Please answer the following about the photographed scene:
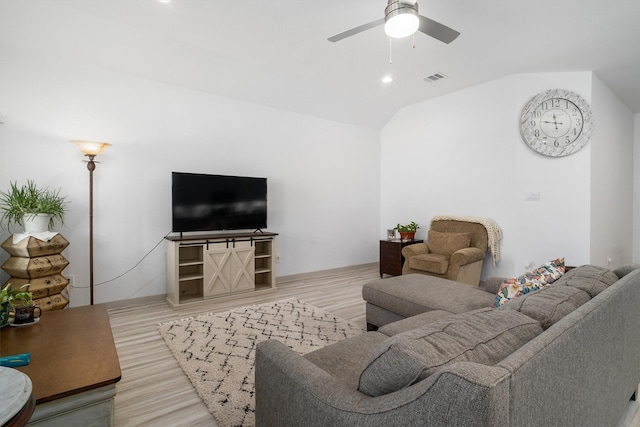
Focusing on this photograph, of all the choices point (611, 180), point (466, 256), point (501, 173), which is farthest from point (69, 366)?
point (611, 180)

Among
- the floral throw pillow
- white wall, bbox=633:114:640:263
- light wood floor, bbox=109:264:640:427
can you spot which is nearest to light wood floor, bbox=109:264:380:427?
light wood floor, bbox=109:264:640:427

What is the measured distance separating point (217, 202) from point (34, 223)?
180 cm

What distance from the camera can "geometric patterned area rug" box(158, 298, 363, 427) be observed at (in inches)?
77.8

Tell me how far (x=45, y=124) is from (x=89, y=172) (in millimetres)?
610

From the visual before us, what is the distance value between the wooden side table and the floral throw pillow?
2912mm

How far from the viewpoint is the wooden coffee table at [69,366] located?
1326 millimetres

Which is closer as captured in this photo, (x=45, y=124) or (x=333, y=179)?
(x=45, y=124)

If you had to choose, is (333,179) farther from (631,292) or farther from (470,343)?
(470,343)

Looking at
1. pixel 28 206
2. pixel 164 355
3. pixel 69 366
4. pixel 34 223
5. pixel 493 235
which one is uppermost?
pixel 28 206

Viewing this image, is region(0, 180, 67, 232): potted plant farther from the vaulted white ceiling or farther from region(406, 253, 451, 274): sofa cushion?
region(406, 253, 451, 274): sofa cushion

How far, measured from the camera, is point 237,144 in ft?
15.2

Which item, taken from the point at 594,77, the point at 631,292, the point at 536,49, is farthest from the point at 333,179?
the point at 631,292

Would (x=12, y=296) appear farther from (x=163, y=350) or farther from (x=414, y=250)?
(x=414, y=250)

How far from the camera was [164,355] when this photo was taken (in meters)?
2.58
